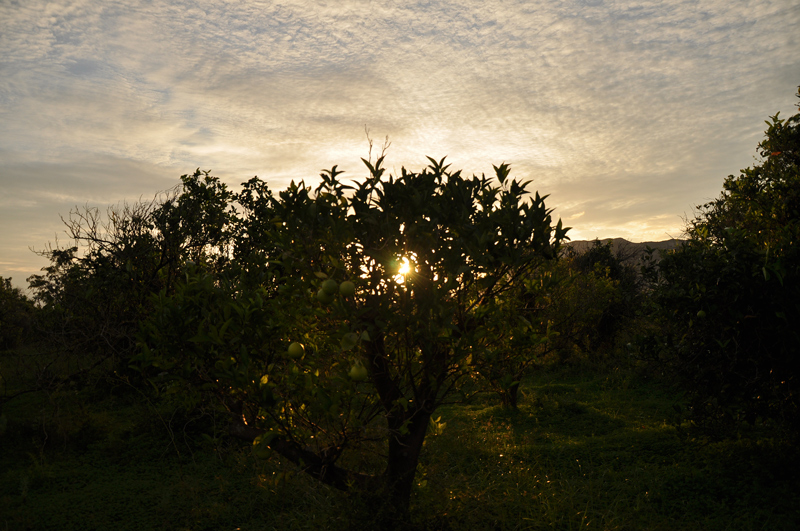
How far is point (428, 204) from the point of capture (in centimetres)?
366

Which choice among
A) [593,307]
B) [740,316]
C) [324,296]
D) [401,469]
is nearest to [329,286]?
[324,296]

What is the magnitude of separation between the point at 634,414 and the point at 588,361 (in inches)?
218

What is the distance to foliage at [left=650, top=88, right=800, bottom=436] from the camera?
18.9 ft

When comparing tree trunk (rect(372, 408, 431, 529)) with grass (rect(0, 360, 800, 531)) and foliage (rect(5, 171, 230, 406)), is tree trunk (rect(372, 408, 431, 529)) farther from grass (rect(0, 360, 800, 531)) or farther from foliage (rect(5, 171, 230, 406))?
foliage (rect(5, 171, 230, 406))

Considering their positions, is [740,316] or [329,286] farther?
[740,316]

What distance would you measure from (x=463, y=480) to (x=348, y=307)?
3.61 metres

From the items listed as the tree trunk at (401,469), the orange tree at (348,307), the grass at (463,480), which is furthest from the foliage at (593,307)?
the orange tree at (348,307)

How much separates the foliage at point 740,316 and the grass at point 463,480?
2.95ft

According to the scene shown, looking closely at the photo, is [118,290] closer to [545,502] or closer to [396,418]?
[396,418]

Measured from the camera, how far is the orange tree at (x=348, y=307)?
3373 millimetres

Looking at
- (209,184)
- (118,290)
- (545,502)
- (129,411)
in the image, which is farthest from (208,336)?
(209,184)

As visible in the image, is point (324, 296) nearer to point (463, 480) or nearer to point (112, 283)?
point (463, 480)

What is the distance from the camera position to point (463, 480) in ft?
19.1

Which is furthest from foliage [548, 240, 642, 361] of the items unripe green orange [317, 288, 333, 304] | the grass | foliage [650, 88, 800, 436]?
unripe green orange [317, 288, 333, 304]
